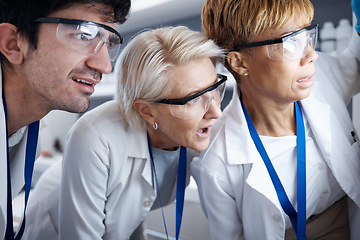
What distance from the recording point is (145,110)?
4.73ft

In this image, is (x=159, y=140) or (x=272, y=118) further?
(x=159, y=140)

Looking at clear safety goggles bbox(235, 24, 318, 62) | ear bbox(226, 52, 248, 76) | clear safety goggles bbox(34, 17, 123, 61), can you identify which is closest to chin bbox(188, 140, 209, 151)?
ear bbox(226, 52, 248, 76)

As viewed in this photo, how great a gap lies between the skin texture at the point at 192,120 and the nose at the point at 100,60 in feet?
0.76

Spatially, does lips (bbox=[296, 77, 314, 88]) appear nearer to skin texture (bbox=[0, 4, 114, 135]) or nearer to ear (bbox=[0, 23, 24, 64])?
skin texture (bbox=[0, 4, 114, 135])

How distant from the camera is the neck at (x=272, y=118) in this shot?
1429mm

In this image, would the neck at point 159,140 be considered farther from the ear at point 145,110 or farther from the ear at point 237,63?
the ear at point 237,63

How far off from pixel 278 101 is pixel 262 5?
374 mm

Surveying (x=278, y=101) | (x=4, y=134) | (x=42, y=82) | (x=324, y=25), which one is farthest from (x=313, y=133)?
(x=4, y=134)

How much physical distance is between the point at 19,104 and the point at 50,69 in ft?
0.75

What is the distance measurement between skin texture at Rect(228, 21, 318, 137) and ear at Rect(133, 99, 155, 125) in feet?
1.25

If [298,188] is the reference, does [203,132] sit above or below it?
above

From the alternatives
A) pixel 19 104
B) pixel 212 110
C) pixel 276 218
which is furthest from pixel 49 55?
pixel 276 218

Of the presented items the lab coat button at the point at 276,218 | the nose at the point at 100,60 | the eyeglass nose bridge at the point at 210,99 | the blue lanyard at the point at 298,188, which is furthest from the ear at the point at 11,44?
the lab coat button at the point at 276,218

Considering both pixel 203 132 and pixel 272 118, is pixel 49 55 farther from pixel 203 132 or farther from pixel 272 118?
pixel 272 118
